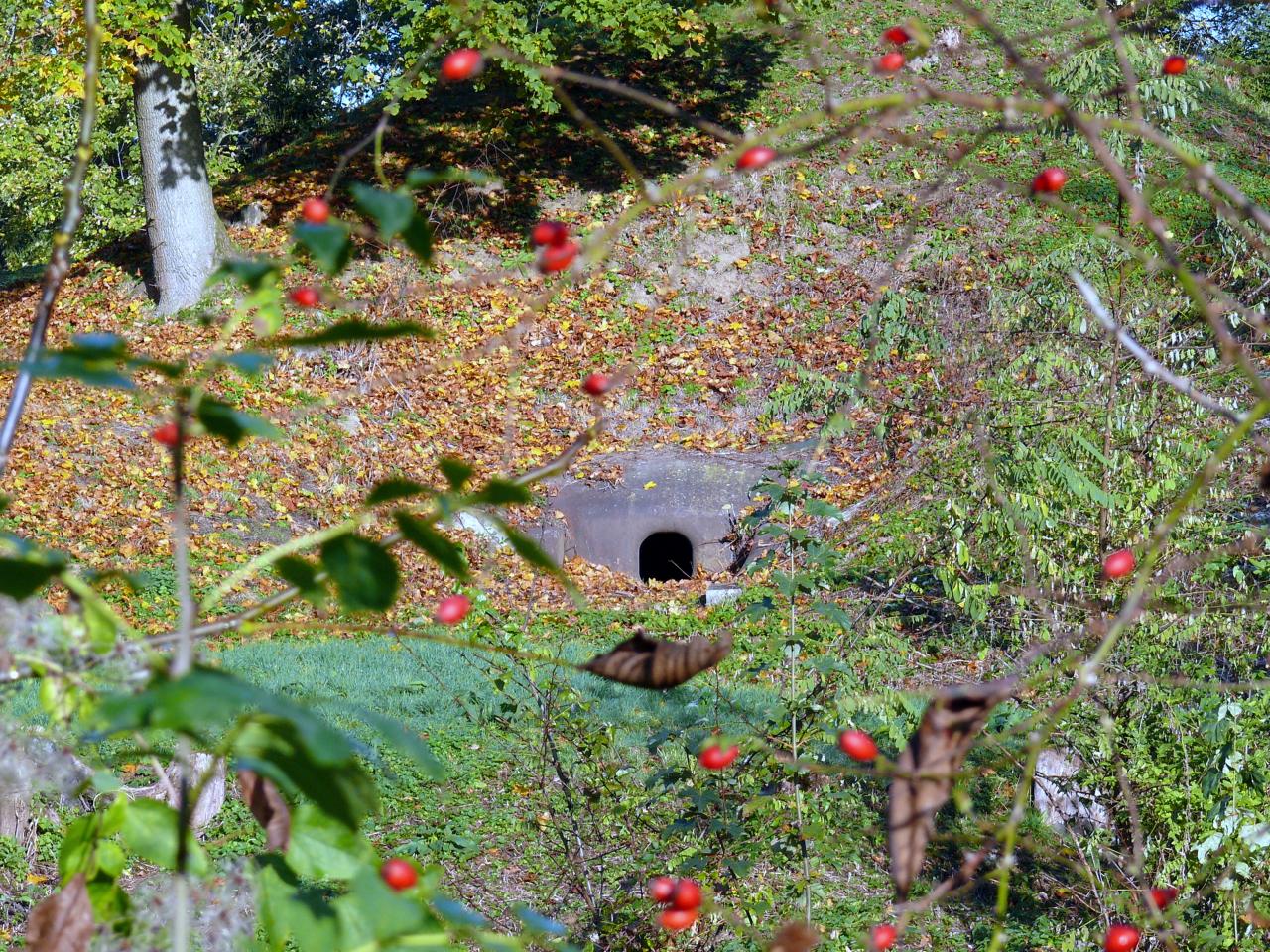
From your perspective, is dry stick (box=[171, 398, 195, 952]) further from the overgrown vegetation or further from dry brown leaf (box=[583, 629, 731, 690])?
dry brown leaf (box=[583, 629, 731, 690])

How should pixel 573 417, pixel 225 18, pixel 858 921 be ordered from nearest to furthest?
pixel 858 921 → pixel 225 18 → pixel 573 417

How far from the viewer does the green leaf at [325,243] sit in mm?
754

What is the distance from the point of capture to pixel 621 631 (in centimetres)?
864

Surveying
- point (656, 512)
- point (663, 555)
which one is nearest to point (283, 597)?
point (656, 512)

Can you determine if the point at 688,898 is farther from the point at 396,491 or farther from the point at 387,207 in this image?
the point at 387,207

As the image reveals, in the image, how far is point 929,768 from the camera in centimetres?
81

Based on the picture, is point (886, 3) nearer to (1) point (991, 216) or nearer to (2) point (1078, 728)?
(1) point (991, 216)

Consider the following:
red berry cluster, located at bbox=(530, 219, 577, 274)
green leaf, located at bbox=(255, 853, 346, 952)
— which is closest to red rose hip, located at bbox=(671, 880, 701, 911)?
green leaf, located at bbox=(255, 853, 346, 952)

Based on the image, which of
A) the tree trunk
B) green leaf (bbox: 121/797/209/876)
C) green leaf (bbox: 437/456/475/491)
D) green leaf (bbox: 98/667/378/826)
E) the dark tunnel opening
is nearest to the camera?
green leaf (bbox: 98/667/378/826)

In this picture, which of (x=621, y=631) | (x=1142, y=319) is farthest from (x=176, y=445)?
(x=621, y=631)

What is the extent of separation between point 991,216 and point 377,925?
574 inches

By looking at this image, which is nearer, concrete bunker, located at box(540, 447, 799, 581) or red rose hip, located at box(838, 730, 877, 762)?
red rose hip, located at box(838, 730, 877, 762)

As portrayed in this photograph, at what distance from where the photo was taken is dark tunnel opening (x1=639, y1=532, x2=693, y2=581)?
10844 millimetres

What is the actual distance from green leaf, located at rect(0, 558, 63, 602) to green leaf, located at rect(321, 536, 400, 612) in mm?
161
